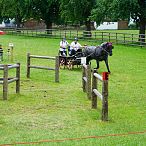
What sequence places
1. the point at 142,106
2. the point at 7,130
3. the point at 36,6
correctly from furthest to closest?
the point at 36,6, the point at 142,106, the point at 7,130

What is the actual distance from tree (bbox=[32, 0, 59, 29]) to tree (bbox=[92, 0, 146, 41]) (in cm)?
1669

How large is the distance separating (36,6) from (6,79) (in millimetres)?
46739

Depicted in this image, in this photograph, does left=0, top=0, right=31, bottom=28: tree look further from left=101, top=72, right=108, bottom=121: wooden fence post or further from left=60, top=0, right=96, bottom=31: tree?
left=101, top=72, right=108, bottom=121: wooden fence post

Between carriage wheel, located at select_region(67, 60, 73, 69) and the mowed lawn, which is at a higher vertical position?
carriage wheel, located at select_region(67, 60, 73, 69)

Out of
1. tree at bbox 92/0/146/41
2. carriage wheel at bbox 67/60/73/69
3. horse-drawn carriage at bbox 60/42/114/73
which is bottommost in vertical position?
carriage wheel at bbox 67/60/73/69

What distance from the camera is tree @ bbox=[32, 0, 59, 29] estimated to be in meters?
57.9

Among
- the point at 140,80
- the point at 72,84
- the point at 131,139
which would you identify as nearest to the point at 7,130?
the point at 131,139

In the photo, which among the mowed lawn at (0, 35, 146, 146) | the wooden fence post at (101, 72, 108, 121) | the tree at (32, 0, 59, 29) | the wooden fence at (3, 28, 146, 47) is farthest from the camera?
the tree at (32, 0, 59, 29)

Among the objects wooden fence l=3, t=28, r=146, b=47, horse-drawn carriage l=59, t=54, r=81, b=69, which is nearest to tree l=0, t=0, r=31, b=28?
wooden fence l=3, t=28, r=146, b=47

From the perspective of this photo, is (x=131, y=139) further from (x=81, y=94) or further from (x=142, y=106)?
(x=81, y=94)

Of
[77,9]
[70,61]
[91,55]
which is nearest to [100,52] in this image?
[91,55]

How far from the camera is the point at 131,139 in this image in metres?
8.31

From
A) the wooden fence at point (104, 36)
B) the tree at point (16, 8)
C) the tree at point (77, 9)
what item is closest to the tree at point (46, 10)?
the tree at point (16, 8)

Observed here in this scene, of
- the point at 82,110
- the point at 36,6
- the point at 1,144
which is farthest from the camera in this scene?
the point at 36,6
